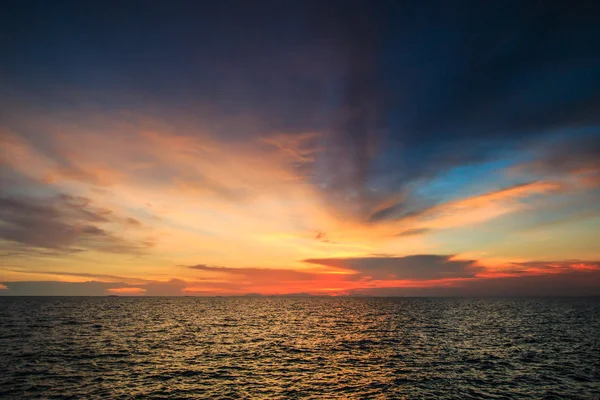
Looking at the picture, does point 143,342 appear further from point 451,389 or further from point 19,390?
point 451,389

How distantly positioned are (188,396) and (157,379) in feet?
22.5

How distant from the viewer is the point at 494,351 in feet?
174

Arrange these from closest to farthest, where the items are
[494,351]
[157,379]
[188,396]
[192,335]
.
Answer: [188,396]
[157,379]
[494,351]
[192,335]

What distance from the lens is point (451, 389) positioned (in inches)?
1345

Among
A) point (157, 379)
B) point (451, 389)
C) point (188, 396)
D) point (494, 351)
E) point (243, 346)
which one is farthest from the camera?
point (243, 346)

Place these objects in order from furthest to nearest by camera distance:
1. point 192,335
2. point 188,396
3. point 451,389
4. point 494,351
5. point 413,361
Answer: point 192,335 < point 494,351 < point 413,361 < point 451,389 < point 188,396

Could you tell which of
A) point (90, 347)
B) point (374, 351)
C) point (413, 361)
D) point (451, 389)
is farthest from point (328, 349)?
point (90, 347)

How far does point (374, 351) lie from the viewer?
5319 cm

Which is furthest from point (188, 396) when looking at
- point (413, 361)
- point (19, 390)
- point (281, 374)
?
point (413, 361)

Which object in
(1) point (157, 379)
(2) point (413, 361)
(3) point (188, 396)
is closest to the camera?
(3) point (188, 396)

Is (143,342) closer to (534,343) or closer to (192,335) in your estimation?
(192,335)

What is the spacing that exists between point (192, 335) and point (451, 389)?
164ft

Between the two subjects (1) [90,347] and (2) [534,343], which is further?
(2) [534,343]

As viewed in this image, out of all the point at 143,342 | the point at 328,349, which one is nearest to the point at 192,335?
the point at 143,342
